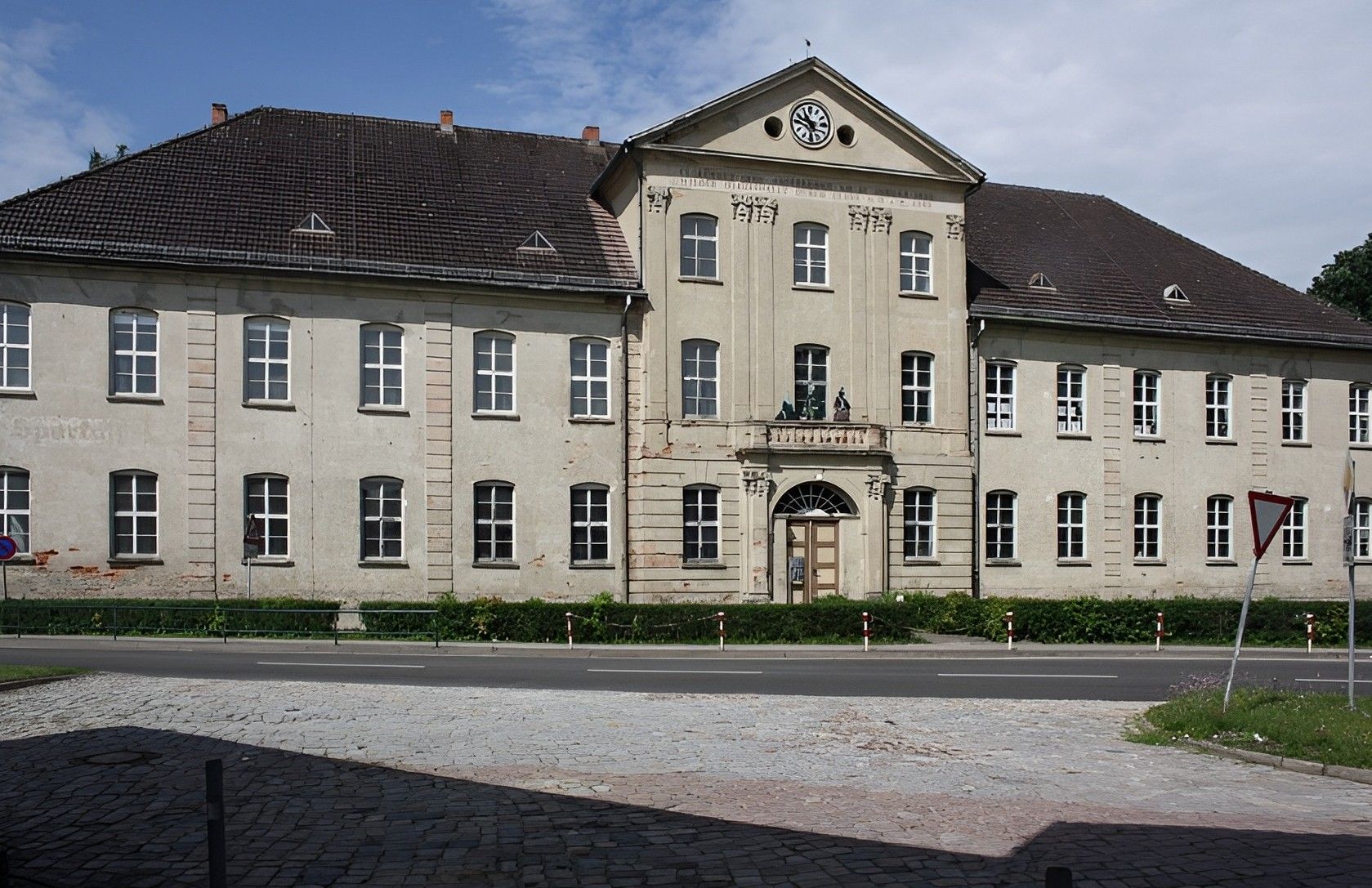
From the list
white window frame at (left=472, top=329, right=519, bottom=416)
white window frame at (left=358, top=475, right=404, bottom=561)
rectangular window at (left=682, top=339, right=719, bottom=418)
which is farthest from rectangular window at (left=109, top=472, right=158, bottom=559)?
rectangular window at (left=682, top=339, right=719, bottom=418)

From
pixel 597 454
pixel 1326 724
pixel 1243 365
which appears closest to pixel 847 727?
pixel 1326 724

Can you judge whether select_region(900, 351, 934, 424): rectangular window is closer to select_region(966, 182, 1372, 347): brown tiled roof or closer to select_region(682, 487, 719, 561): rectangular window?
select_region(966, 182, 1372, 347): brown tiled roof

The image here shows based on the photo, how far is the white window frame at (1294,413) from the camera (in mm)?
38906

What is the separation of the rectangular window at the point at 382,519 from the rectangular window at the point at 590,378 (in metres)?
5.16

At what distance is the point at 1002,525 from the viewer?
116 ft

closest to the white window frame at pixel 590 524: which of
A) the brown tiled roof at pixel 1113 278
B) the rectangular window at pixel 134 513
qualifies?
the rectangular window at pixel 134 513

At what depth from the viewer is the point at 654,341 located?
3253cm

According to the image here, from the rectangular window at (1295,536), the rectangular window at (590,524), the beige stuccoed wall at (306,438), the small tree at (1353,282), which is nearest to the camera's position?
the beige stuccoed wall at (306,438)

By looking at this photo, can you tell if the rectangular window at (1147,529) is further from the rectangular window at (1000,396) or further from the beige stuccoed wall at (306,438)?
A: the beige stuccoed wall at (306,438)

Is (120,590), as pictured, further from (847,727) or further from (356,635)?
(847,727)

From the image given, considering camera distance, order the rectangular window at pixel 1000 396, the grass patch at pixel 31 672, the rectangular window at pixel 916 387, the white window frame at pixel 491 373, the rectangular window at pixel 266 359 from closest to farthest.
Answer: the grass patch at pixel 31 672 < the rectangular window at pixel 266 359 < the white window frame at pixel 491 373 < the rectangular window at pixel 916 387 < the rectangular window at pixel 1000 396

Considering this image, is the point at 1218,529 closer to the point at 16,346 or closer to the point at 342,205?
the point at 342,205

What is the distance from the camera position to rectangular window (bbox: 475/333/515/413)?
32094mm

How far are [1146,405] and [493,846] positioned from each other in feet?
108
